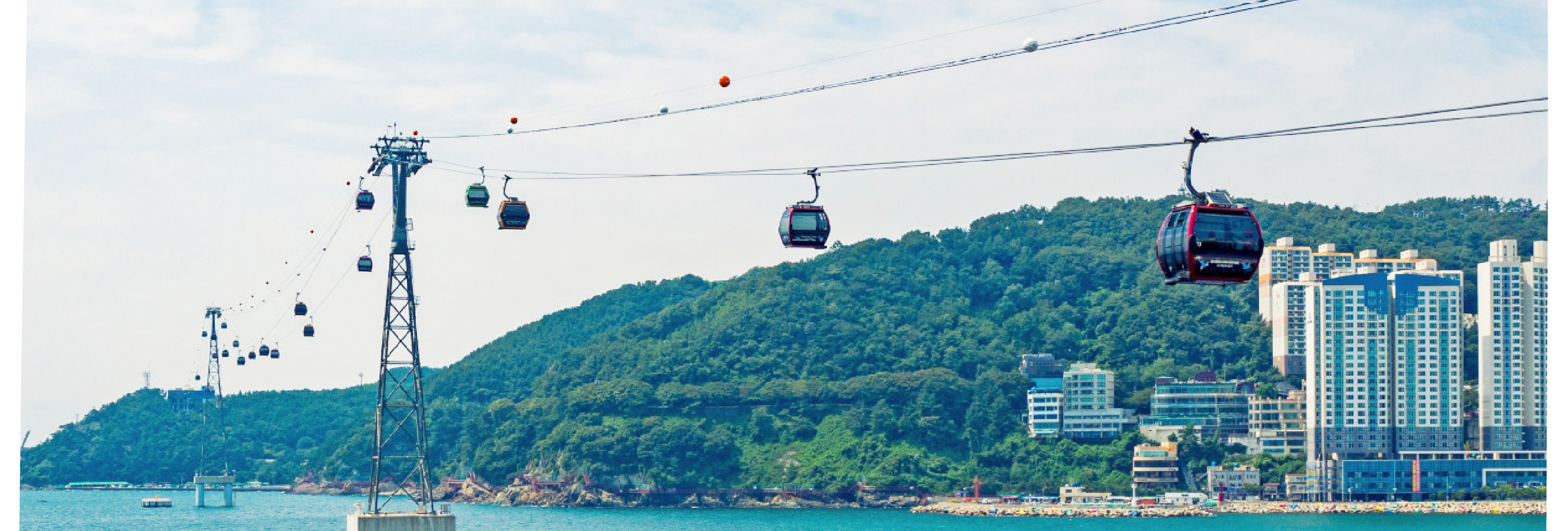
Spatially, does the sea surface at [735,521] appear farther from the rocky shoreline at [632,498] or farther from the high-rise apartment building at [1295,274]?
the high-rise apartment building at [1295,274]

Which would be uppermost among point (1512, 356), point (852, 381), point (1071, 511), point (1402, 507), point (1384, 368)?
point (1512, 356)

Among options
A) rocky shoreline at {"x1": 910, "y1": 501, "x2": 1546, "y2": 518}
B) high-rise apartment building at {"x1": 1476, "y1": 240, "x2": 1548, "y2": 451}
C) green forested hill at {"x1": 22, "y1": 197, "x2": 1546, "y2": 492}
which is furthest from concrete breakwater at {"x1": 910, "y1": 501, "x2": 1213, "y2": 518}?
high-rise apartment building at {"x1": 1476, "y1": 240, "x2": 1548, "y2": 451}

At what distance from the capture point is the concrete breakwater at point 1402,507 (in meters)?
153

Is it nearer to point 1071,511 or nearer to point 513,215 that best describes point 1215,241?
point 513,215

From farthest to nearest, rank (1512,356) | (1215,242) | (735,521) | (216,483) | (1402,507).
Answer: (216,483), (1512,356), (1402,507), (735,521), (1215,242)

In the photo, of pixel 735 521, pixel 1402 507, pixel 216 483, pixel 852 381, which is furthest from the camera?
pixel 216 483

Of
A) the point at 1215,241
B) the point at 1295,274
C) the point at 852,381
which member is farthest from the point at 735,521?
the point at 1215,241

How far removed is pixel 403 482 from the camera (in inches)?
1876

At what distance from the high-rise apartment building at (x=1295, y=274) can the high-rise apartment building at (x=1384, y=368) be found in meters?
7.97

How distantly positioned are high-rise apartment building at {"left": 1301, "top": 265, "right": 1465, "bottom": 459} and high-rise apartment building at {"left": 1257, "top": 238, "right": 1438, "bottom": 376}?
7.97 metres

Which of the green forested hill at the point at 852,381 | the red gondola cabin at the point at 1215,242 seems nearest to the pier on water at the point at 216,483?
the green forested hill at the point at 852,381

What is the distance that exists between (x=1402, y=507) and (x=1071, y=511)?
26.9m

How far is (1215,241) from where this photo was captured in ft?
77.5
